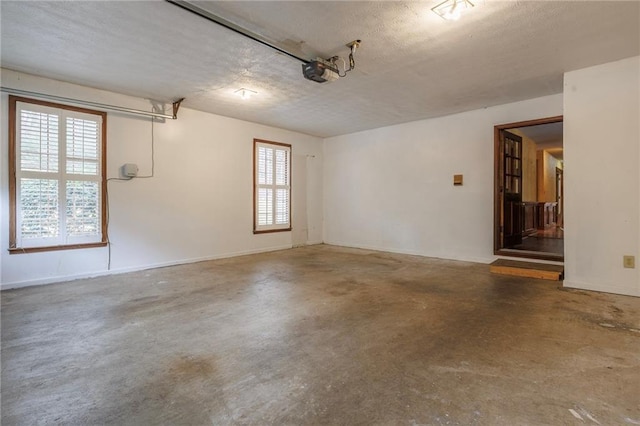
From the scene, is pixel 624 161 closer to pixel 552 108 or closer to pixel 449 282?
pixel 552 108

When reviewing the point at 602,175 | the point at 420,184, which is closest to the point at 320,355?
the point at 602,175

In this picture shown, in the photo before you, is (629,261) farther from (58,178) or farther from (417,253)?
(58,178)

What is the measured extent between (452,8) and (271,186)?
4967 millimetres

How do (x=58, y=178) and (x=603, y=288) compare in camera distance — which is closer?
(x=603, y=288)

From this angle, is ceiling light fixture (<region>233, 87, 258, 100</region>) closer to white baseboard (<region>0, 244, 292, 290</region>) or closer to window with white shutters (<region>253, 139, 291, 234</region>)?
window with white shutters (<region>253, 139, 291, 234</region>)

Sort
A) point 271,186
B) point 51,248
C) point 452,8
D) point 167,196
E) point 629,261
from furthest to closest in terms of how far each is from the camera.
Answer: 1. point 271,186
2. point 167,196
3. point 51,248
4. point 629,261
5. point 452,8

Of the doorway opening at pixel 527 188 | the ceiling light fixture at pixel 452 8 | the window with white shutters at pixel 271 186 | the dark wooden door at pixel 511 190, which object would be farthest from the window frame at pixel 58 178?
the dark wooden door at pixel 511 190

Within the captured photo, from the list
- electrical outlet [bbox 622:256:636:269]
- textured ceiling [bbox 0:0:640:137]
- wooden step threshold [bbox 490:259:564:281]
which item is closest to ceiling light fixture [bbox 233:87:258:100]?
textured ceiling [bbox 0:0:640:137]

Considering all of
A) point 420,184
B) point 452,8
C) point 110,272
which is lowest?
point 110,272

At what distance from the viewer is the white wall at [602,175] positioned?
11.6 ft

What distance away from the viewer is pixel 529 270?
4.41m

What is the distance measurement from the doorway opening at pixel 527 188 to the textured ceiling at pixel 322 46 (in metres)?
1.02

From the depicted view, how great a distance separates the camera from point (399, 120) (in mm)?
6250

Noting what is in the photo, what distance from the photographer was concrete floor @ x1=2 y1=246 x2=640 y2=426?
162 cm
